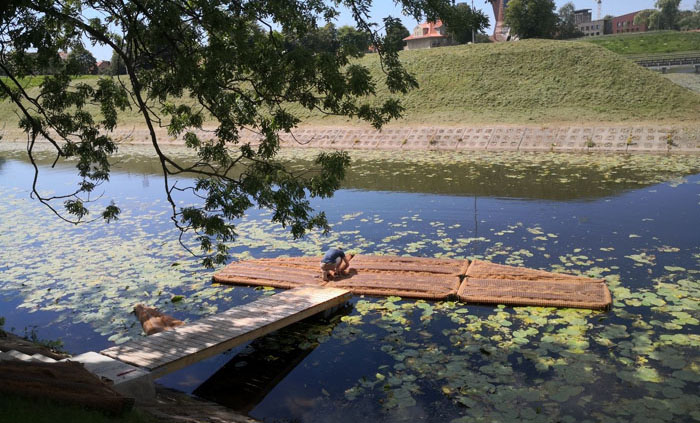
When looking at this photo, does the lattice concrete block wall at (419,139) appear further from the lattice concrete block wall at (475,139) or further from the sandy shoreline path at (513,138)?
the lattice concrete block wall at (475,139)

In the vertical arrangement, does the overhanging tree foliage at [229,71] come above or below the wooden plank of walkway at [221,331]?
above

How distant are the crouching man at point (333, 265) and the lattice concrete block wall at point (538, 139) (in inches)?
674

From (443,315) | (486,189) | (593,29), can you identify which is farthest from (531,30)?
(593,29)

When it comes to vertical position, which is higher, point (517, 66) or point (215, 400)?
point (517, 66)

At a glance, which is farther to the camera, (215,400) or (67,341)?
(67,341)

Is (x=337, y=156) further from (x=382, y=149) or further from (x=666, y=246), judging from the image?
(x=382, y=149)

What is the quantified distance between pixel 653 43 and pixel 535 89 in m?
40.6

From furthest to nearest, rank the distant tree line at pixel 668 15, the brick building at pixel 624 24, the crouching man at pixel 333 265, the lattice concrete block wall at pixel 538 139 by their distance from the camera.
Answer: the brick building at pixel 624 24 → the distant tree line at pixel 668 15 → the lattice concrete block wall at pixel 538 139 → the crouching man at pixel 333 265

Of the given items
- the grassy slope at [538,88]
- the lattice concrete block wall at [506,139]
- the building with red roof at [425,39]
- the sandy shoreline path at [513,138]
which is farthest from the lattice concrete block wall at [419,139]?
the building with red roof at [425,39]

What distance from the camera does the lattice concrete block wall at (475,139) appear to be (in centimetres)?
2586

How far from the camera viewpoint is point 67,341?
25.2 feet

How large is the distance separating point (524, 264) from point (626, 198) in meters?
6.19

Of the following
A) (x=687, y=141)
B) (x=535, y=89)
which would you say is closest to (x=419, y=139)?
(x=535, y=89)

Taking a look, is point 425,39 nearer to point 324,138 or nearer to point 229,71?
point 324,138
